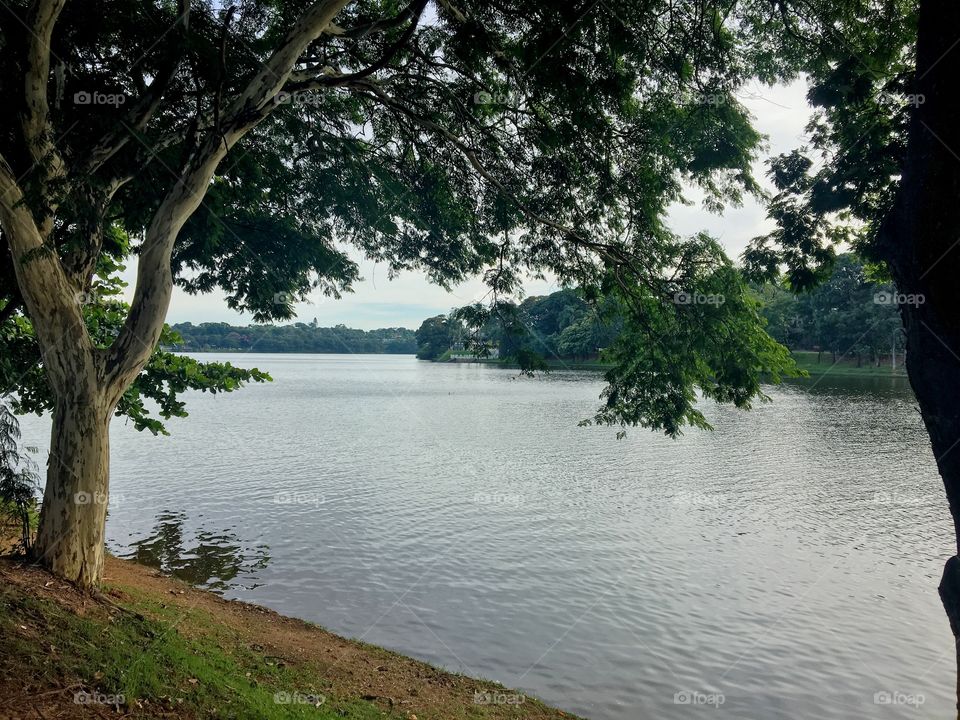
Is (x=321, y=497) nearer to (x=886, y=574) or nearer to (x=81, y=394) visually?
(x=81, y=394)

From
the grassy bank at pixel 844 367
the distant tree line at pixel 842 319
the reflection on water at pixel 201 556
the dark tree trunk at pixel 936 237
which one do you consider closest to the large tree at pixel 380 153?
the dark tree trunk at pixel 936 237

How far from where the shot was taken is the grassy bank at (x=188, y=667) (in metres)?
5.29

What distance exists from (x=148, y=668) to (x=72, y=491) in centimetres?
288

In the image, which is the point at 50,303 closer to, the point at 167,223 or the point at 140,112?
the point at 167,223

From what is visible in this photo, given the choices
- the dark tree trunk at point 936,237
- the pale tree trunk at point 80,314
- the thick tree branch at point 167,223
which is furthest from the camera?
the thick tree branch at point 167,223

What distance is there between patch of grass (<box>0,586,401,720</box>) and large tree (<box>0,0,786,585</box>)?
56.7 inches

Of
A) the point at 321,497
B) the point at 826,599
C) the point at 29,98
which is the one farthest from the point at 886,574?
the point at 29,98

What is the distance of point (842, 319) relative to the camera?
80.7m

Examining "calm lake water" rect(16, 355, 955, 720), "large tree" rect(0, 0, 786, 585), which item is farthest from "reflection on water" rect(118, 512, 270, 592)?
"large tree" rect(0, 0, 786, 585)

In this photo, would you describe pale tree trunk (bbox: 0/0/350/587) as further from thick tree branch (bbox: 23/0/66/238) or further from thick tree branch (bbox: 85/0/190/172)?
thick tree branch (bbox: 85/0/190/172)

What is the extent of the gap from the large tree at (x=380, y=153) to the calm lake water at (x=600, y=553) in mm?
3090

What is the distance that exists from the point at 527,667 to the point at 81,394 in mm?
7636

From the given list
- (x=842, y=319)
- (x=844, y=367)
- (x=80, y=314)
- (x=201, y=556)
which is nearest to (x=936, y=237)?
(x=80, y=314)

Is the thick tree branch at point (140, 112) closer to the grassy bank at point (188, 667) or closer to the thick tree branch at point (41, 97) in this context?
the thick tree branch at point (41, 97)
